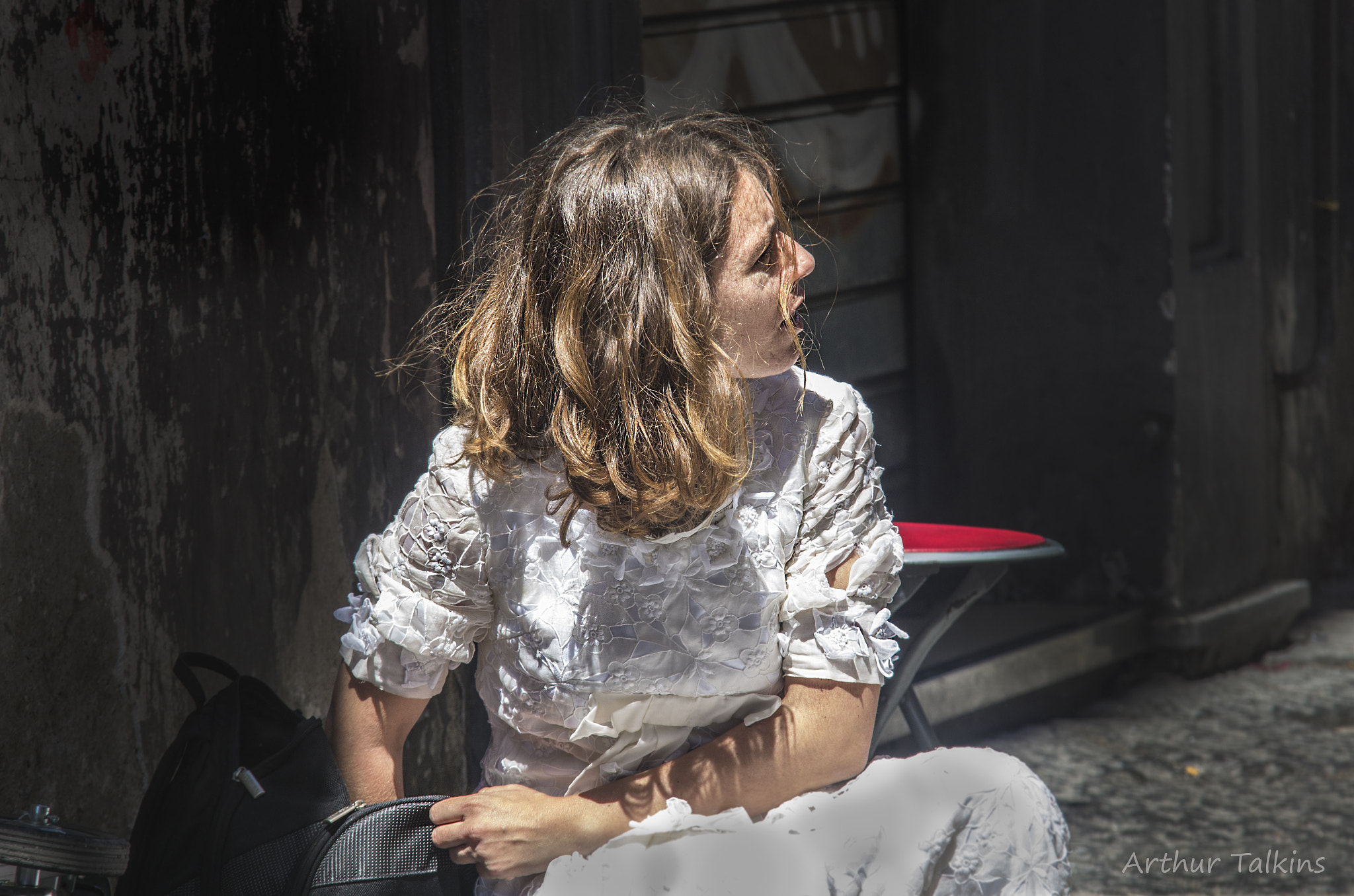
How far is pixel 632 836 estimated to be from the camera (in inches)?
58.3

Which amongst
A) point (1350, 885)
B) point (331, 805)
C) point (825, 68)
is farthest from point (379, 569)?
point (825, 68)

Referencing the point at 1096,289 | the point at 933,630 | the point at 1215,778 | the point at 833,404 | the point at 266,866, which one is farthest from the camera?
the point at 1096,289

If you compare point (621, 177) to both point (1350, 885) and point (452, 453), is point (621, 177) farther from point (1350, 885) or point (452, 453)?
point (1350, 885)

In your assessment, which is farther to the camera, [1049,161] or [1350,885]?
[1049,161]

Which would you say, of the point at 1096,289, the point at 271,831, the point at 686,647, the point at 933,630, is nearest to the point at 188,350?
the point at 271,831

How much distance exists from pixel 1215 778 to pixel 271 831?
2.85 meters

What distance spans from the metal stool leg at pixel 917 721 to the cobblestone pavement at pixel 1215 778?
811mm

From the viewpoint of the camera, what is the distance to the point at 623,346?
1.48 meters

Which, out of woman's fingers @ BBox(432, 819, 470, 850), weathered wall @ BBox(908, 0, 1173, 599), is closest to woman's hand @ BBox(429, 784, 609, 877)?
woman's fingers @ BBox(432, 819, 470, 850)

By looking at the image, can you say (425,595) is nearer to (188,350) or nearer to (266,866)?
(266,866)

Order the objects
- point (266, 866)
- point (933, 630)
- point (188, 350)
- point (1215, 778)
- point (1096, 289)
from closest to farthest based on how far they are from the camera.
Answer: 1. point (266, 866)
2. point (188, 350)
3. point (933, 630)
4. point (1215, 778)
5. point (1096, 289)

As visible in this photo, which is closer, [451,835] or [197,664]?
[451,835]

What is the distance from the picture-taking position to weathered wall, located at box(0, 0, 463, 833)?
6.52 ft

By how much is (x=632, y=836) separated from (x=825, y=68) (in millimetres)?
3129
